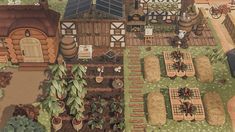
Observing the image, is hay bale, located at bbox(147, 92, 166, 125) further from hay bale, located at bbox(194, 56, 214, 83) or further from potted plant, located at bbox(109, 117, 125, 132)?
hay bale, located at bbox(194, 56, 214, 83)

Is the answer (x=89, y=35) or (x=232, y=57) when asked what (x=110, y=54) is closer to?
(x=89, y=35)

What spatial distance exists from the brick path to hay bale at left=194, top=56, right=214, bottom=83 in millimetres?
4308

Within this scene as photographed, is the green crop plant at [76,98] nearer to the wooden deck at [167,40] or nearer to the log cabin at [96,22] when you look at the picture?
the log cabin at [96,22]

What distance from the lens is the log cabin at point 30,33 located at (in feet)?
79.0

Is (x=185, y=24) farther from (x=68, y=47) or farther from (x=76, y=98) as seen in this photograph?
(x=76, y=98)

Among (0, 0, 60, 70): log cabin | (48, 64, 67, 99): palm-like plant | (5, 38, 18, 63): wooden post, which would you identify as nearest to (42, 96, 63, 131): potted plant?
(48, 64, 67, 99): palm-like plant

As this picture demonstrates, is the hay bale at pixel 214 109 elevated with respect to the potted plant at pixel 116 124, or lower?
elevated

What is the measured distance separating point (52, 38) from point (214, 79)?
1245 centimetres

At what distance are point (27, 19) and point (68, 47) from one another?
3714 mm

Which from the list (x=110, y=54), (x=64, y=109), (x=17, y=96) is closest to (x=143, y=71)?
(x=110, y=54)

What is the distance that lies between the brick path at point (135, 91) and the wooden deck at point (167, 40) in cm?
87

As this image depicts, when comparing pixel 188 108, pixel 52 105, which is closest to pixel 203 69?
pixel 188 108

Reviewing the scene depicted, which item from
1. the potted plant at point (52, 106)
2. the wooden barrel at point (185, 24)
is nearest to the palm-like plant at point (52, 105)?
the potted plant at point (52, 106)

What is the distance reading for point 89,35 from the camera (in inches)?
1053
